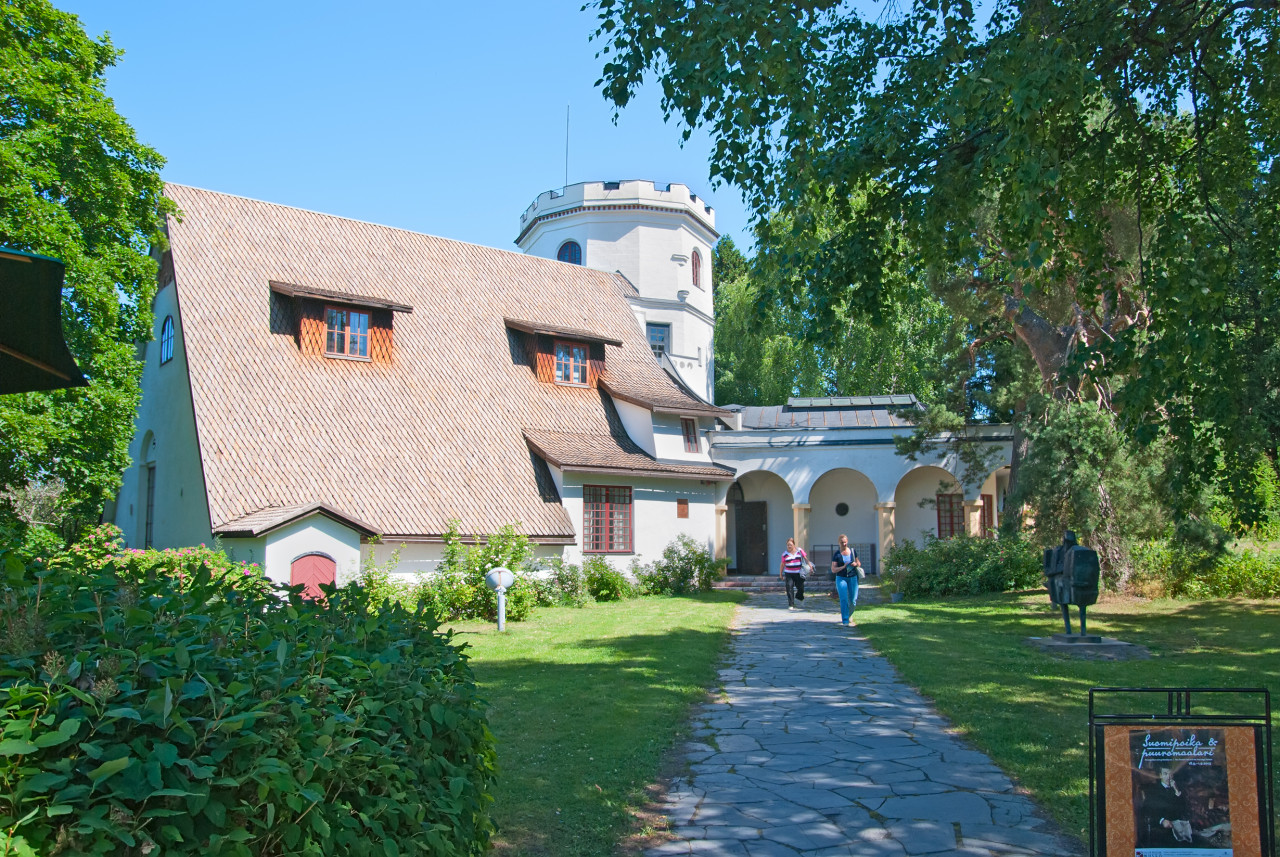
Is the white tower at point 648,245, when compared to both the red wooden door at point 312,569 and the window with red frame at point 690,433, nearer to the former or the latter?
the window with red frame at point 690,433

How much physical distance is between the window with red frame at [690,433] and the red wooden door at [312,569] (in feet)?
36.8

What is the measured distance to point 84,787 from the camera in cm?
257

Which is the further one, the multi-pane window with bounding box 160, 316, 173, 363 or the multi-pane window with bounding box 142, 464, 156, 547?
the multi-pane window with bounding box 142, 464, 156, 547

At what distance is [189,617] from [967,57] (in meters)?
8.12

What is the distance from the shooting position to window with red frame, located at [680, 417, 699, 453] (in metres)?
25.5

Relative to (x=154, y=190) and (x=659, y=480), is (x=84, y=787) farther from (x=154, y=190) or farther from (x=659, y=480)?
(x=659, y=480)

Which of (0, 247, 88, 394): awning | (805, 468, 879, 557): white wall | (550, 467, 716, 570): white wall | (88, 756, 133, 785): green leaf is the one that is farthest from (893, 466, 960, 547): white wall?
(88, 756, 133, 785): green leaf

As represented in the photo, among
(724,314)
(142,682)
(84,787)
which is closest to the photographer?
(84,787)

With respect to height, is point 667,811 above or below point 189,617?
below

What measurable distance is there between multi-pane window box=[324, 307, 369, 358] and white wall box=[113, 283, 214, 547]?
305 cm

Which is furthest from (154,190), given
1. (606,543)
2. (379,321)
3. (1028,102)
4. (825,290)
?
(1028,102)

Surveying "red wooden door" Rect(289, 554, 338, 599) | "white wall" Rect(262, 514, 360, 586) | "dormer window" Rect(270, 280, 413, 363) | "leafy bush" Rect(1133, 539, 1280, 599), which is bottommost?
"leafy bush" Rect(1133, 539, 1280, 599)

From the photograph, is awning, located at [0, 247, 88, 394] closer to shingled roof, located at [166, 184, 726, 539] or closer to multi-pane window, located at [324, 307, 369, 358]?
shingled roof, located at [166, 184, 726, 539]

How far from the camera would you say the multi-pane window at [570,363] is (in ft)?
81.1
